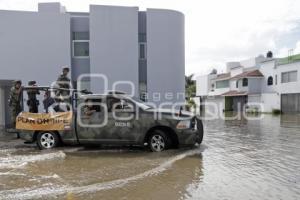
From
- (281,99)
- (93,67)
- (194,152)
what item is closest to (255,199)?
(194,152)

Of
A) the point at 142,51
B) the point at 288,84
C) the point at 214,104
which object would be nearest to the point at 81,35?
the point at 142,51

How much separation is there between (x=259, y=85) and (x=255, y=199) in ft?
134

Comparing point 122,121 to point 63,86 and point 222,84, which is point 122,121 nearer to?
point 63,86

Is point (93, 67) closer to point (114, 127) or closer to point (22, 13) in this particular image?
point (22, 13)

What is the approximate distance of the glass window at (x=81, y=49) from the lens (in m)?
18.7

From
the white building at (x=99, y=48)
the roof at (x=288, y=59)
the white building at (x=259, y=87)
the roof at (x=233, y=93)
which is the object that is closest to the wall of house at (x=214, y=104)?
the white building at (x=259, y=87)

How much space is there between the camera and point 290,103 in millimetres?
37188

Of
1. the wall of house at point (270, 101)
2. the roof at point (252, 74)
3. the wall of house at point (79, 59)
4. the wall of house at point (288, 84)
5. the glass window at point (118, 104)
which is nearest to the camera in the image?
the glass window at point (118, 104)

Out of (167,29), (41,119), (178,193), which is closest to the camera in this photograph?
(178,193)

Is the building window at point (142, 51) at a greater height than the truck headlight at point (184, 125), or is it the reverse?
the building window at point (142, 51)

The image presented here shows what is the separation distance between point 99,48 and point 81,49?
1.24m

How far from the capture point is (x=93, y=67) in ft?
60.0

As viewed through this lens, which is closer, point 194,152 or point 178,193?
point 178,193

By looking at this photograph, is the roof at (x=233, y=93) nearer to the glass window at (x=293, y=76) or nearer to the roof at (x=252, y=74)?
the roof at (x=252, y=74)
